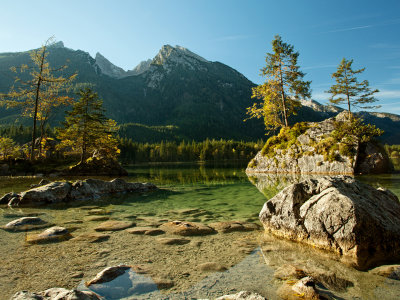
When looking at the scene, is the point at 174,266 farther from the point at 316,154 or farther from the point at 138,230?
the point at 316,154

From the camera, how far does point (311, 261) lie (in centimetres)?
481

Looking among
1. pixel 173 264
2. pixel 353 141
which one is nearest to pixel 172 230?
pixel 173 264

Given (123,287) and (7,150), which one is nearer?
(123,287)

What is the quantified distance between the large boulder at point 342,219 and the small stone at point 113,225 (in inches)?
200

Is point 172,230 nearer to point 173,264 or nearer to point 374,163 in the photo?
point 173,264

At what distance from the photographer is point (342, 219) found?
17.6ft

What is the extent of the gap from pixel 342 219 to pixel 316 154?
78.4ft

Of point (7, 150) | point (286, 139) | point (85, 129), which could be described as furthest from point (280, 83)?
point (7, 150)

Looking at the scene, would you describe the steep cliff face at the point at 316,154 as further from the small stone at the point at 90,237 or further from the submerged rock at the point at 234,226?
the small stone at the point at 90,237

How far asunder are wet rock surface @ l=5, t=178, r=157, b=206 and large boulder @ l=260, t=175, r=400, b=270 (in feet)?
40.6

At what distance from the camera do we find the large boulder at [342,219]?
16.4 ft

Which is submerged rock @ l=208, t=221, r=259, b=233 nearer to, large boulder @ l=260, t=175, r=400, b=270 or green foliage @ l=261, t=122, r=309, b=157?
large boulder @ l=260, t=175, r=400, b=270

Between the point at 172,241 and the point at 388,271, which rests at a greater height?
the point at 172,241

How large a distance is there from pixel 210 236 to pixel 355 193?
4782 millimetres
